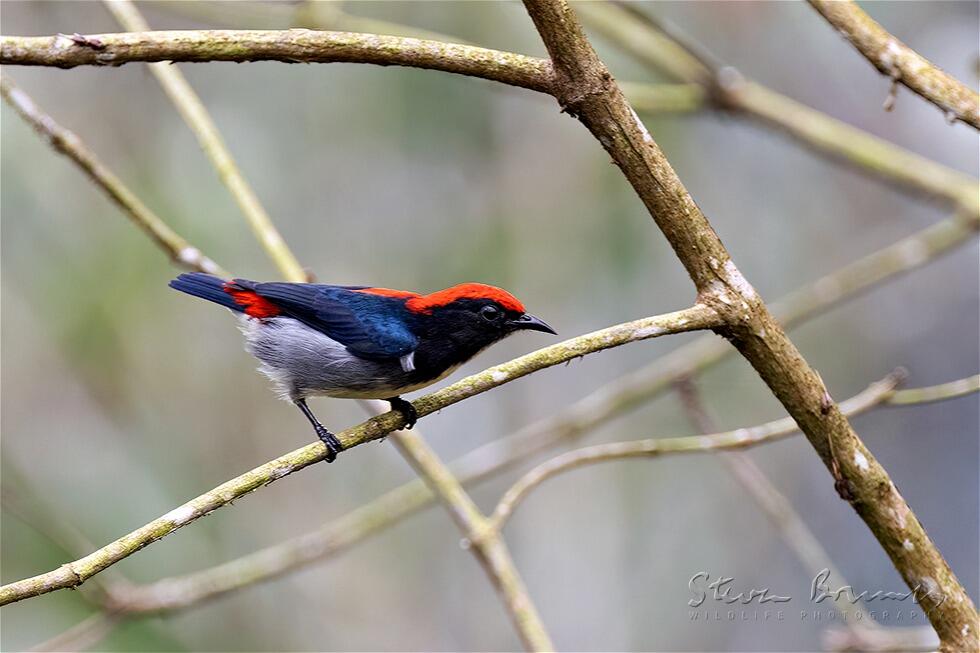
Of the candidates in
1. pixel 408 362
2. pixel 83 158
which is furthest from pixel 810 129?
pixel 83 158

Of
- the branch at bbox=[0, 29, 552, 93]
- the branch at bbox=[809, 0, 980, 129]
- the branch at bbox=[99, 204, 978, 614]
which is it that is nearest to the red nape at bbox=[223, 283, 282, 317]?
the branch at bbox=[99, 204, 978, 614]

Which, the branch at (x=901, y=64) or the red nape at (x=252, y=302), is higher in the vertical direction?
the red nape at (x=252, y=302)

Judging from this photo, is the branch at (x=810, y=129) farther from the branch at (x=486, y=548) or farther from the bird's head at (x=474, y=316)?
the branch at (x=486, y=548)

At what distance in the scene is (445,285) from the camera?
6.95m

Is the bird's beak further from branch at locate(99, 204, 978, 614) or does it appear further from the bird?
branch at locate(99, 204, 978, 614)

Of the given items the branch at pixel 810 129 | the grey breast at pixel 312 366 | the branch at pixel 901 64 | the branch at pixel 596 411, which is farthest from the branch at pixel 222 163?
the branch at pixel 901 64

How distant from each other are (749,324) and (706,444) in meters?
0.92

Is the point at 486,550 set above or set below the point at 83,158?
below

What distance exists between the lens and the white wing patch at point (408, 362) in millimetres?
3564

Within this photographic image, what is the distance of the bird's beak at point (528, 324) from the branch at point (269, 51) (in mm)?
1314

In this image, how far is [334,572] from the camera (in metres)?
7.02

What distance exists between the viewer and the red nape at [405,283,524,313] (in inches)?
140

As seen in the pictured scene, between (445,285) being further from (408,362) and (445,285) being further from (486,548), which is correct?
(486,548)

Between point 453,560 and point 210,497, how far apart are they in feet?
19.2
